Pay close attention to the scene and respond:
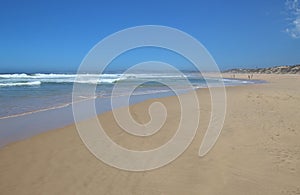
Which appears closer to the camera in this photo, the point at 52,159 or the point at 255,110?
the point at 52,159

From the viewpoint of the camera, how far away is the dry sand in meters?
3.90

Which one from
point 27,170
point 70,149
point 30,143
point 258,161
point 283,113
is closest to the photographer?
point 27,170

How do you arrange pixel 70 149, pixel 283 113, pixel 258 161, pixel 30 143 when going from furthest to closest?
1. pixel 283 113
2. pixel 30 143
3. pixel 70 149
4. pixel 258 161

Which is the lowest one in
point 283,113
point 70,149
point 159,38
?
point 70,149

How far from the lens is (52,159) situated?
5051mm

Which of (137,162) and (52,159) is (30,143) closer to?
(52,159)

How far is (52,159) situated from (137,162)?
5.56ft

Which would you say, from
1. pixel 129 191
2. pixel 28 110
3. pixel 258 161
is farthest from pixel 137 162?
pixel 28 110

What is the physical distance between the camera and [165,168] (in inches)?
184

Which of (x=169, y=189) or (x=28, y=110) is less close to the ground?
(x=28, y=110)

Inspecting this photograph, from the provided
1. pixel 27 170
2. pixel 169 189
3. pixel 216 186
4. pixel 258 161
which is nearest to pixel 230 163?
pixel 258 161

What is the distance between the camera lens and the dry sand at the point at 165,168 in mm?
3902

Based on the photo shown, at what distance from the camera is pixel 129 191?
3.84 m

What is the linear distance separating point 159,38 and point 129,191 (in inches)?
141
